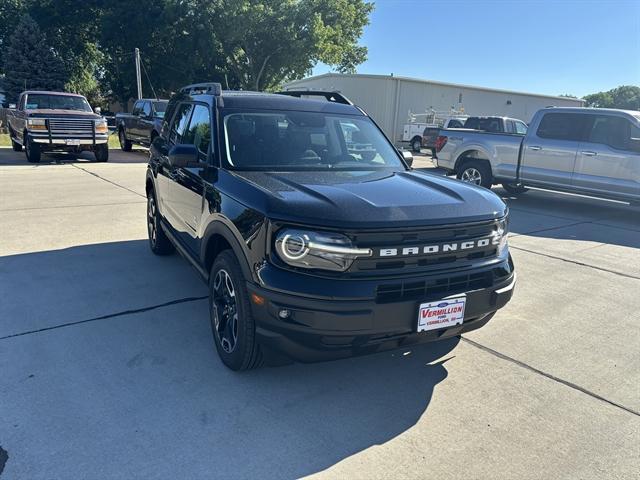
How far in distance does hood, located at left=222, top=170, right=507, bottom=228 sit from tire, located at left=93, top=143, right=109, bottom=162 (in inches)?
497

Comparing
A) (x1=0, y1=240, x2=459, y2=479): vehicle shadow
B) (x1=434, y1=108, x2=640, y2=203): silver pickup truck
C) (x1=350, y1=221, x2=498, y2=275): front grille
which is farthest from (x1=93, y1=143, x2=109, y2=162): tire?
(x1=350, y1=221, x2=498, y2=275): front grille

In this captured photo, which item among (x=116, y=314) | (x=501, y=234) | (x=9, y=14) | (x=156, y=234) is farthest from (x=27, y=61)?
(x=501, y=234)

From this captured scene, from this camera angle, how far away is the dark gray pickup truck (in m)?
15.8

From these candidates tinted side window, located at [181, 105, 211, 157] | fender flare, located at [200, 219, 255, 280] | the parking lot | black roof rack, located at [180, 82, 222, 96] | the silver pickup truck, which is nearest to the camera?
the parking lot

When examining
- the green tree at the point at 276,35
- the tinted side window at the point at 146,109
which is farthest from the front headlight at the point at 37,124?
the green tree at the point at 276,35

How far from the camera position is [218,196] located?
11.3ft

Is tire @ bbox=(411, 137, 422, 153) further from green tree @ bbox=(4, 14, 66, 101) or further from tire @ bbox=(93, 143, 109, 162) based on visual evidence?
green tree @ bbox=(4, 14, 66, 101)

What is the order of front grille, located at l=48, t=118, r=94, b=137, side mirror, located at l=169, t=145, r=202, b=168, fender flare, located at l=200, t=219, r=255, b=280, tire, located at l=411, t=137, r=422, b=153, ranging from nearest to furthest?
1. fender flare, located at l=200, t=219, r=255, b=280
2. side mirror, located at l=169, t=145, r=202, b=168
3. front grille, located at l=48, t=118, r=94, b=137
4. tire, located at l=411, t=137, r=422, b=153

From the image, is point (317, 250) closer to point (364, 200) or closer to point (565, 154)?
point (364, 200)

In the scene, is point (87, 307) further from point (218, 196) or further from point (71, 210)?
point (71, 210)

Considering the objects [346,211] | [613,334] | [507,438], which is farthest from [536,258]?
[346,211]

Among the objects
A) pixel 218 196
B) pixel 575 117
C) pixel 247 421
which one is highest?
pixel 575 117

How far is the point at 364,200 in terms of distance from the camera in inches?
117

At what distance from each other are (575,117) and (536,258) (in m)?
4.79
